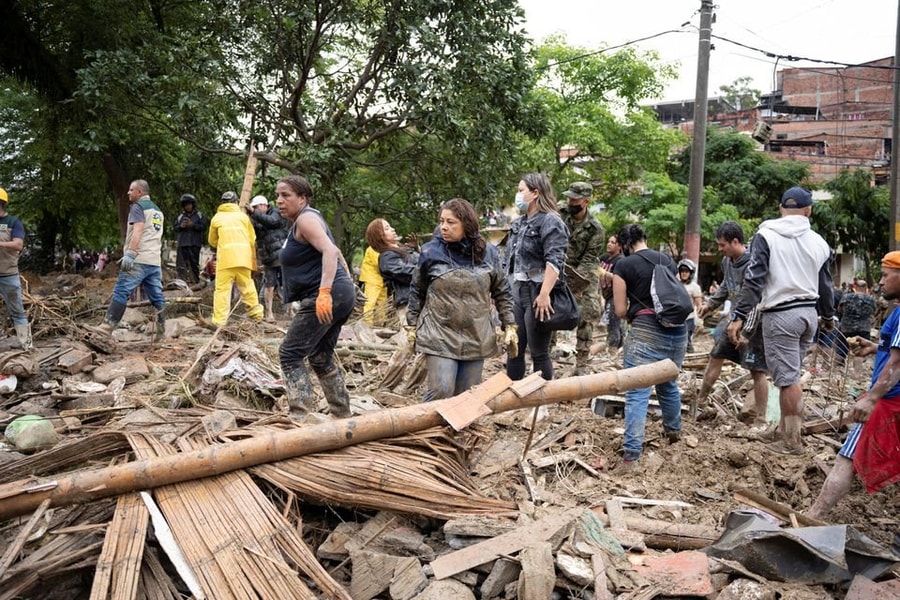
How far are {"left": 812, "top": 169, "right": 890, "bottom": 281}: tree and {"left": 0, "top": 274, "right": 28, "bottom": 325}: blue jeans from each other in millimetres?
24523

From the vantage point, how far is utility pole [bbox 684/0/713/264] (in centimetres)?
1251

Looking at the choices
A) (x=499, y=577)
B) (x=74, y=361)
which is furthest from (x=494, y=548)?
(x=74, y=361)

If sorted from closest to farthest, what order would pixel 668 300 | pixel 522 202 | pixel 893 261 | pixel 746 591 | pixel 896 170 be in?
1. pixel 746 591
2. pixel 893 261
3. pixel 668 300
4. pixel 522 202
5. pixel 896 170

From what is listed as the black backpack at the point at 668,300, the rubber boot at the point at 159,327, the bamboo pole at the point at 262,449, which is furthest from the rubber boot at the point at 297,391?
the rubber boot at the point at 159,327

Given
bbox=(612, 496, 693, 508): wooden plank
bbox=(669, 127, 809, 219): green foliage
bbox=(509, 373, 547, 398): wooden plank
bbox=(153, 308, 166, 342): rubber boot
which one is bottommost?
bbox=(612, 496, 693, 508): wooden plank

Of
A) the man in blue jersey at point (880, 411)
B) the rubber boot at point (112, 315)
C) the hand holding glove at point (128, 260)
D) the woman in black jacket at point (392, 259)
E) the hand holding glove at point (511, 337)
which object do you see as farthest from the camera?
the rubber boot at point (112, 315)

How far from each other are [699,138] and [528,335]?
8.82 metres

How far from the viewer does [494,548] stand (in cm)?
299

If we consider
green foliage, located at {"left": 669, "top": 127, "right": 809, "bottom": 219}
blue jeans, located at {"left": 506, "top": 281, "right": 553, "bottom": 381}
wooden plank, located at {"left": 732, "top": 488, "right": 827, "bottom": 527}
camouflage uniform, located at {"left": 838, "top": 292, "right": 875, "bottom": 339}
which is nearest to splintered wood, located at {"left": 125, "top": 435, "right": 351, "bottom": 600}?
wooden plank, located at {"left": 732, "top": 488, "right": 827, "bottom": 527}

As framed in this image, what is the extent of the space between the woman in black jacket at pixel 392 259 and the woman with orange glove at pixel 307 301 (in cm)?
235

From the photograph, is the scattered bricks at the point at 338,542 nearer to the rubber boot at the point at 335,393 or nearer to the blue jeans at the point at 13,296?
the rubber boot at the point at 335,393

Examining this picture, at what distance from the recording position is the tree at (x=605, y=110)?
22.3 meters

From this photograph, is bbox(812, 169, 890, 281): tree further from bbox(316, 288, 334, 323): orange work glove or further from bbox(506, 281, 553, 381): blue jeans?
bbox(316, 288, 334, 323): orange work glove

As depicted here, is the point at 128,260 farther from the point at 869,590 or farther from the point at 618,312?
the point at 869,590
